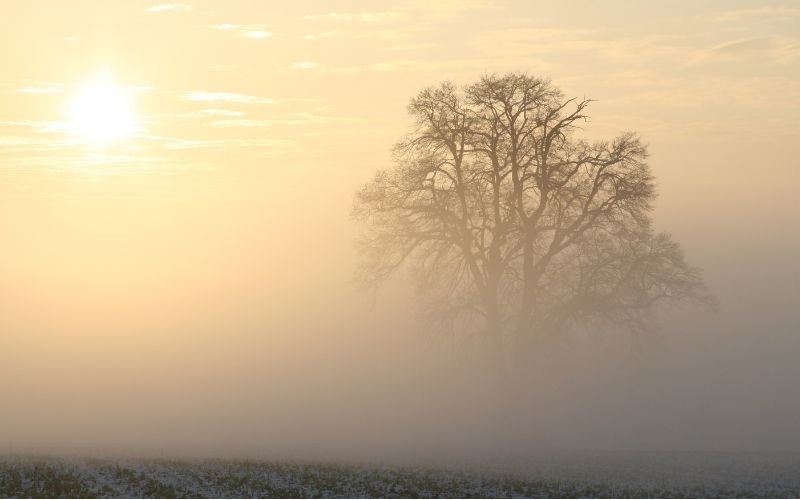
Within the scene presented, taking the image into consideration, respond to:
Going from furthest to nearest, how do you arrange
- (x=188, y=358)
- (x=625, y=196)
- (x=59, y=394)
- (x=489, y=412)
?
(x=188, y=358) → (x=59, y=394) → (x=489, y=412) → (x=625, y=196)

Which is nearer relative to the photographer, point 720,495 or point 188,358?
A: point 720,495

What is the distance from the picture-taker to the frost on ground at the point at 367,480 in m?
26.5

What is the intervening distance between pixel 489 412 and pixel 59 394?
4878 centimetres

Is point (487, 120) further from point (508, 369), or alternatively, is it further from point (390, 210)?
point (508, 369)

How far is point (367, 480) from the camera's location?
28.6m

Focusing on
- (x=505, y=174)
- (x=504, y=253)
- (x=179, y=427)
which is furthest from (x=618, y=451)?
(x=179, y=427)

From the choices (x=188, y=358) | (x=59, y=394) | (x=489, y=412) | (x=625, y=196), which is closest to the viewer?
(x=625, y=196)

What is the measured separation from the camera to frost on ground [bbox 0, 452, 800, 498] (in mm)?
26453

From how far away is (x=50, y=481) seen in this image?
2658 cm

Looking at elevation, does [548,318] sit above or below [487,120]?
below

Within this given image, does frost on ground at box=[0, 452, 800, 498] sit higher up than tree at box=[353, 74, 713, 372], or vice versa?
tree at box=[353, 74, 713, 372]

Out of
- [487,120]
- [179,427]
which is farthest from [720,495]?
[179,427]

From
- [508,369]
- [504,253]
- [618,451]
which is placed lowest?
[618,451]

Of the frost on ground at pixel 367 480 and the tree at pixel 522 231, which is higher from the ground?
the tree at pixel 522 231
